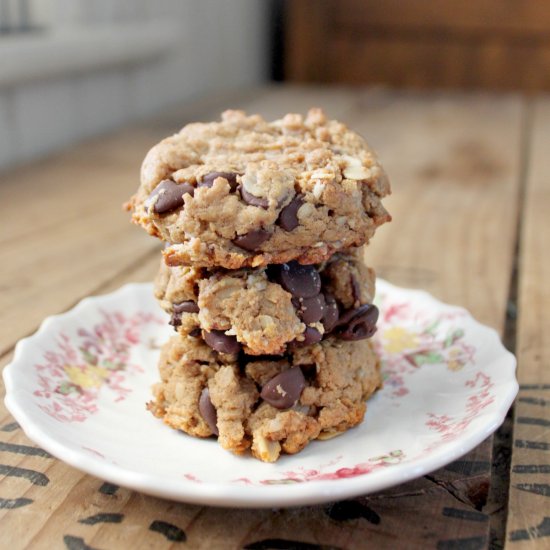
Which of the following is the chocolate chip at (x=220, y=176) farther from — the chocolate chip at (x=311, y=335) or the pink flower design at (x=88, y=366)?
the pink flower design at (x=88, y=366)

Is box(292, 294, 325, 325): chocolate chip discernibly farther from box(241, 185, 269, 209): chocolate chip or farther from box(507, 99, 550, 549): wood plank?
box(507, 99, 550, 549): wood plank

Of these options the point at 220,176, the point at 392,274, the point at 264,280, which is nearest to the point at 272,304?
the point at 264,280

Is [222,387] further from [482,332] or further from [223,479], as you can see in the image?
[482,332]

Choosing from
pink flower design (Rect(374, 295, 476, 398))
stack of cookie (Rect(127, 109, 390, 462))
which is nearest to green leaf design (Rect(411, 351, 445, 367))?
pink flower design (Rect(374, 295, 476, 398))

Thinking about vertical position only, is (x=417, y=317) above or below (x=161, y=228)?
below

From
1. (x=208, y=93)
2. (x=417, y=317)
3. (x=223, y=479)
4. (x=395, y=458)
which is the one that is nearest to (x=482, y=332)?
(x=417, y=317)

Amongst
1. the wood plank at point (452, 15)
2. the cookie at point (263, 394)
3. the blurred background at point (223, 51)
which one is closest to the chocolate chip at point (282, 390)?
the cookie at point (263, 394)
